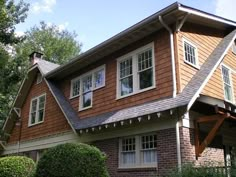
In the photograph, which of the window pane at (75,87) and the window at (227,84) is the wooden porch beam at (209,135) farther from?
the window pane at (75,87)

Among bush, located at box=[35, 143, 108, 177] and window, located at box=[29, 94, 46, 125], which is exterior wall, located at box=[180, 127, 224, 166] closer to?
bush, located at box=[35, 143, 108, 177]

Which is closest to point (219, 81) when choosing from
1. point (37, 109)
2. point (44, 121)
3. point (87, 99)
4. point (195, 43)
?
point (195, 43)

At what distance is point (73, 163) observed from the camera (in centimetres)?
913

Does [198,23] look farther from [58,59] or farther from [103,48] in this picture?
[58,59]

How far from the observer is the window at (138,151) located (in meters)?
10.8

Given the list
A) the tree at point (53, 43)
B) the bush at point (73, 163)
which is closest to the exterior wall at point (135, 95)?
the bush at point (73, 163)

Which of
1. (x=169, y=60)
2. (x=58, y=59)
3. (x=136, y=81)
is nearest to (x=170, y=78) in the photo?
(x=169, y=60)

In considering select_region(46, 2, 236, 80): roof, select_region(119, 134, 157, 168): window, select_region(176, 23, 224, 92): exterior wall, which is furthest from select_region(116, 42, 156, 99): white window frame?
select_region(119, 134, 157, 168): window

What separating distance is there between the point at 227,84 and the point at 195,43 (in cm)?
236

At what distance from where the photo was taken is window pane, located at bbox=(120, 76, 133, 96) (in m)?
12.6

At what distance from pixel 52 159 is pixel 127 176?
3.09 meters

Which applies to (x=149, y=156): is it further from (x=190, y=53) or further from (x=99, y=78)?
(x=99, y=78)

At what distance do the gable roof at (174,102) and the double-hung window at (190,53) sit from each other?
0.39 meters

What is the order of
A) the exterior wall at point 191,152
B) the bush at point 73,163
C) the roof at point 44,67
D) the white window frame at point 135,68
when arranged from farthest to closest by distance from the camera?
the roof at point 44,67 → the white window frame at point 135,68 → the exterior wall at point 191,152 → the bush at point 73,163
